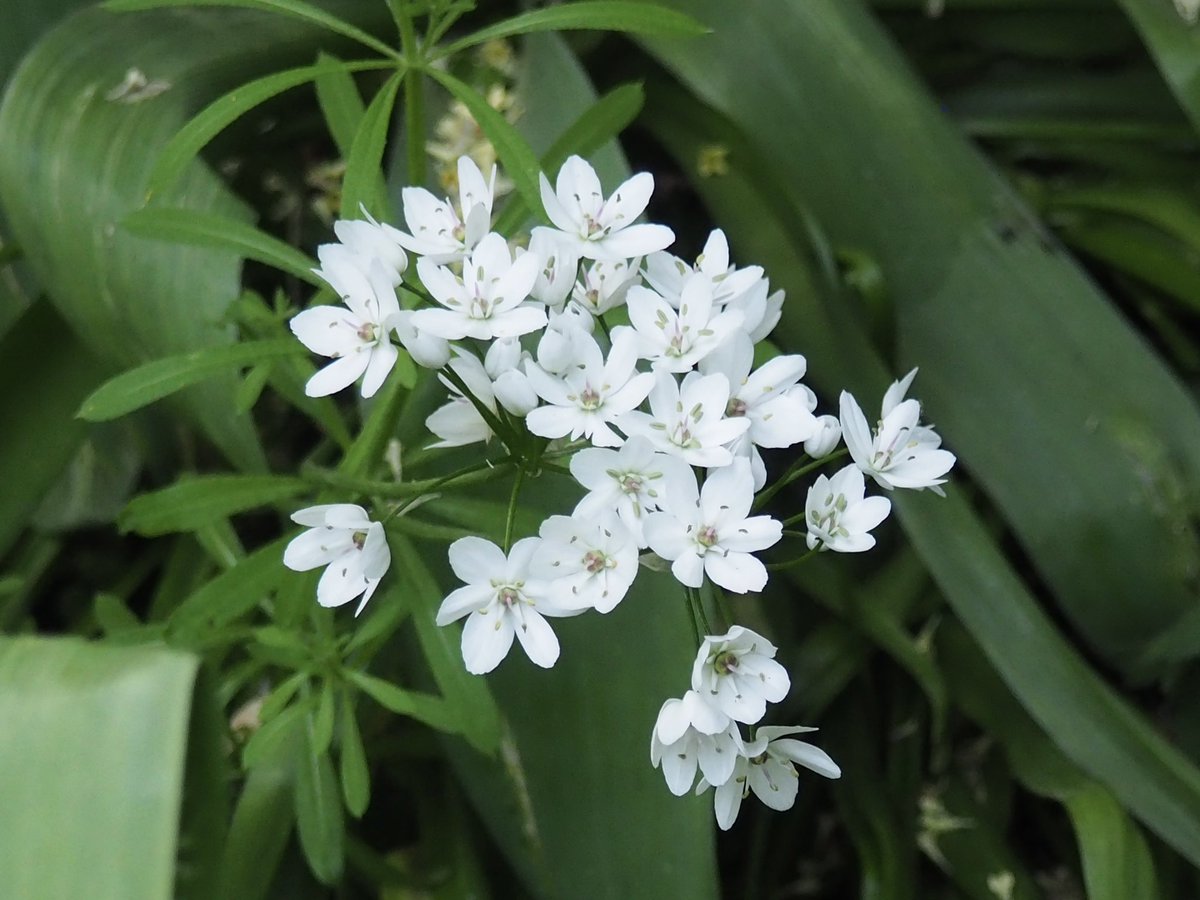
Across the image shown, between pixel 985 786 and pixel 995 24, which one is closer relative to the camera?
pixel 985 786

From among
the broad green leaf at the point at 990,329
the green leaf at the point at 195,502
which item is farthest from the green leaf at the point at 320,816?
the broad green leaf at the point at 990,329

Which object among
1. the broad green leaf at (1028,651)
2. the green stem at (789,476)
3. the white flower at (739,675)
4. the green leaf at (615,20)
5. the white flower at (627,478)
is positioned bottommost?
the broad green leaf at (1028,651)

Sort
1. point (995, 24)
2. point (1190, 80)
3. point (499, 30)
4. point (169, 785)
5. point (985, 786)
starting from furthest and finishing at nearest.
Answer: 1. point (995, 24)
2. point (985, 786)
3. point (1190, 80)
4. point (499, 30)
5. point (169, 785)

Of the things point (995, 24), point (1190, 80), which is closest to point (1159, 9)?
point (1190, 80)

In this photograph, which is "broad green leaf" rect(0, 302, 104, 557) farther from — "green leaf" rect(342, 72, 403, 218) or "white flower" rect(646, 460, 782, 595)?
"white flower" rect(646, 460, 782, 595)

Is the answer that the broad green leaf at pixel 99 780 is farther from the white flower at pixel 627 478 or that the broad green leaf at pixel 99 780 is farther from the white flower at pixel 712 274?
the white flower at pixel 712 274

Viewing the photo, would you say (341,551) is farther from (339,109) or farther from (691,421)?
(339,109)

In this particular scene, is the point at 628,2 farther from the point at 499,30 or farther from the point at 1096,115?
the point at 1096,115
